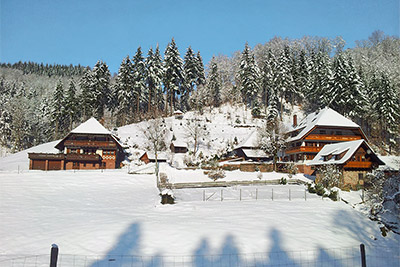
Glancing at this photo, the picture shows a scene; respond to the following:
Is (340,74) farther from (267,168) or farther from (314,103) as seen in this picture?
(267,168)

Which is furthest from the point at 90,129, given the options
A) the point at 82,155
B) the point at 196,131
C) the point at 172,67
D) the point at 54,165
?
the point at 172,67

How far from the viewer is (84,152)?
175 feet

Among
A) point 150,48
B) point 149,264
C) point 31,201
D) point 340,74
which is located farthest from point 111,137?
point 340,74

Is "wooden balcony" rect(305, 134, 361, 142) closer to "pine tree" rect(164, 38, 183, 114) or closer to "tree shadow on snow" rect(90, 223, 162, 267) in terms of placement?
"pine tree" rect(164, 38, 183, 114)

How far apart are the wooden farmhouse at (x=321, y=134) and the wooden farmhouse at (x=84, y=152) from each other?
3121cm

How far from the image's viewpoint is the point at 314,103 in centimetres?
7850

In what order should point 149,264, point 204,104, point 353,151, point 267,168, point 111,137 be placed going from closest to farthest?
point 149,264, point 353,151, point 267,168, point 111,137, point 204,104

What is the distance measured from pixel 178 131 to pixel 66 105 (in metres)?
25.3

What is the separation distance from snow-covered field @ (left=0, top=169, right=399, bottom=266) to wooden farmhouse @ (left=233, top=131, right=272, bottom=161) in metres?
24.1

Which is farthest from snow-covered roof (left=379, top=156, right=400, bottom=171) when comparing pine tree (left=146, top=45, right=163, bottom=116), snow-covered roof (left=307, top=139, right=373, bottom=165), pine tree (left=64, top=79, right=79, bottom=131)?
pine tree (left=64, top=79, right=79, bottom=131)

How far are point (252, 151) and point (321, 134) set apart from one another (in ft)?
40.7

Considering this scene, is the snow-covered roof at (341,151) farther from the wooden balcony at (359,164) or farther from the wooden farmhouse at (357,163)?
the wooden balcony at (359,164)

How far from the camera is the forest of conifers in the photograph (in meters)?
61.9

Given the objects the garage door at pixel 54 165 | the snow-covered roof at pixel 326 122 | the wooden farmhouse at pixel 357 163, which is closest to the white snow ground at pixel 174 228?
the wooden farmhouse at pixel 357 163
